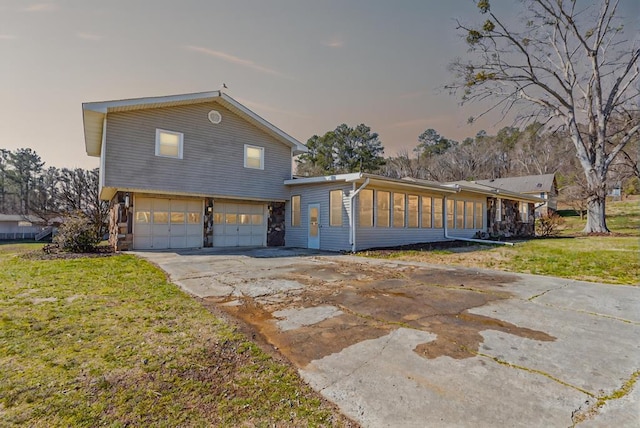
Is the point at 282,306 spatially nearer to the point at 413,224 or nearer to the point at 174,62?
the point at 413,224

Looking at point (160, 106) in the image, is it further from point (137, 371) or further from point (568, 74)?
point (568, 74)

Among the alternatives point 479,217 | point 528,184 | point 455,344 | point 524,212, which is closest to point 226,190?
point 455,344

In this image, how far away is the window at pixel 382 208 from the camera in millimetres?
11492

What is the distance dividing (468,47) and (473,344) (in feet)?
65.5

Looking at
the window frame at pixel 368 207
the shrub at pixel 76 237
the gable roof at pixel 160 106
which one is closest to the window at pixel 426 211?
the window frame at pixel 368 207

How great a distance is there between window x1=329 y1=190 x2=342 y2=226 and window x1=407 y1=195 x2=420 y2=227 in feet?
11.0

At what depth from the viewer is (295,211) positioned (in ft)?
43.1

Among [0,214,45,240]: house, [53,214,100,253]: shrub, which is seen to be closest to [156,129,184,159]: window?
[53,214,100,253]: shrub

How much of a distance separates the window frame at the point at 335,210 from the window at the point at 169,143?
566cm

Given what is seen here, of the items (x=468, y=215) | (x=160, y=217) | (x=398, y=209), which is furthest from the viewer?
(x=468, y=215)

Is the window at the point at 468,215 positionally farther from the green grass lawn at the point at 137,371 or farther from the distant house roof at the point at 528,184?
the distant house roof at the point at 528,184

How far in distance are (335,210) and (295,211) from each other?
254 cm

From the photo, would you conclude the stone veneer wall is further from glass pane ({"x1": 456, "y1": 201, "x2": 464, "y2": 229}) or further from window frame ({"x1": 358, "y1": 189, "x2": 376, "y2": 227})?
window frame ({"x1": 358, "y1": 189, "x2": 376, "y2": 227})

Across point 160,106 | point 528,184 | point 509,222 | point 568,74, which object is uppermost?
point 568,74
